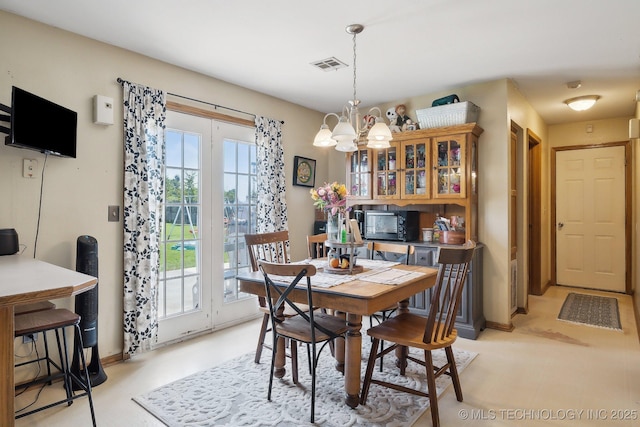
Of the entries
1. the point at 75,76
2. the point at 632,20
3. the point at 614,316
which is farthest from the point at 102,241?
the point at 614,316

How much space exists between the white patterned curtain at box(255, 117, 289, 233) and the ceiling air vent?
0.98m

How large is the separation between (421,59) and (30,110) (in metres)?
2.86

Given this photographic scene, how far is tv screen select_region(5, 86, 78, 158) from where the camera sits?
214 cm

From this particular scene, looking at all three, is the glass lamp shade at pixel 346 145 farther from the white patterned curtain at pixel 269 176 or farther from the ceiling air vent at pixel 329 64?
the white patterned curtain at pixel 269 176

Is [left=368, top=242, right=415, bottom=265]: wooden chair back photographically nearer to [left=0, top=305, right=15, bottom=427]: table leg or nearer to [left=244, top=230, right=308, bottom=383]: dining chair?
[left=244, top=230, right=308, bottom=383]: dining chair

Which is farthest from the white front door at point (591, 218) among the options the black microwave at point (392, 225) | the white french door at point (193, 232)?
the white french door at point (193, 232)

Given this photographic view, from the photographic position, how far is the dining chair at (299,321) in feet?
6.71

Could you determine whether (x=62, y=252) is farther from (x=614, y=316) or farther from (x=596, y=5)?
(x=614, y=316)

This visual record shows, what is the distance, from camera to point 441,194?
376cm

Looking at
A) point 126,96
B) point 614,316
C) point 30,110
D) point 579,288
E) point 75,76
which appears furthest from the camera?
point 579,288

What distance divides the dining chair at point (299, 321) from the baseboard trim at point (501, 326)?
2.08 metres

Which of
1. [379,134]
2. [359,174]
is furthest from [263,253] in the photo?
[379,134]

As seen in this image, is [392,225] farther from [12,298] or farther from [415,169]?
[12,298]

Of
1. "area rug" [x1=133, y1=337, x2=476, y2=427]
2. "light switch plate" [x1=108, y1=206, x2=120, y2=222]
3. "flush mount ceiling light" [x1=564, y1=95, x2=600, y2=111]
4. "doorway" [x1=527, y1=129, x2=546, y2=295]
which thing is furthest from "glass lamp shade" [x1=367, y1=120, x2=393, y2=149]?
"doorway" [x1=527, y1=129, x2=546, y2=295]
